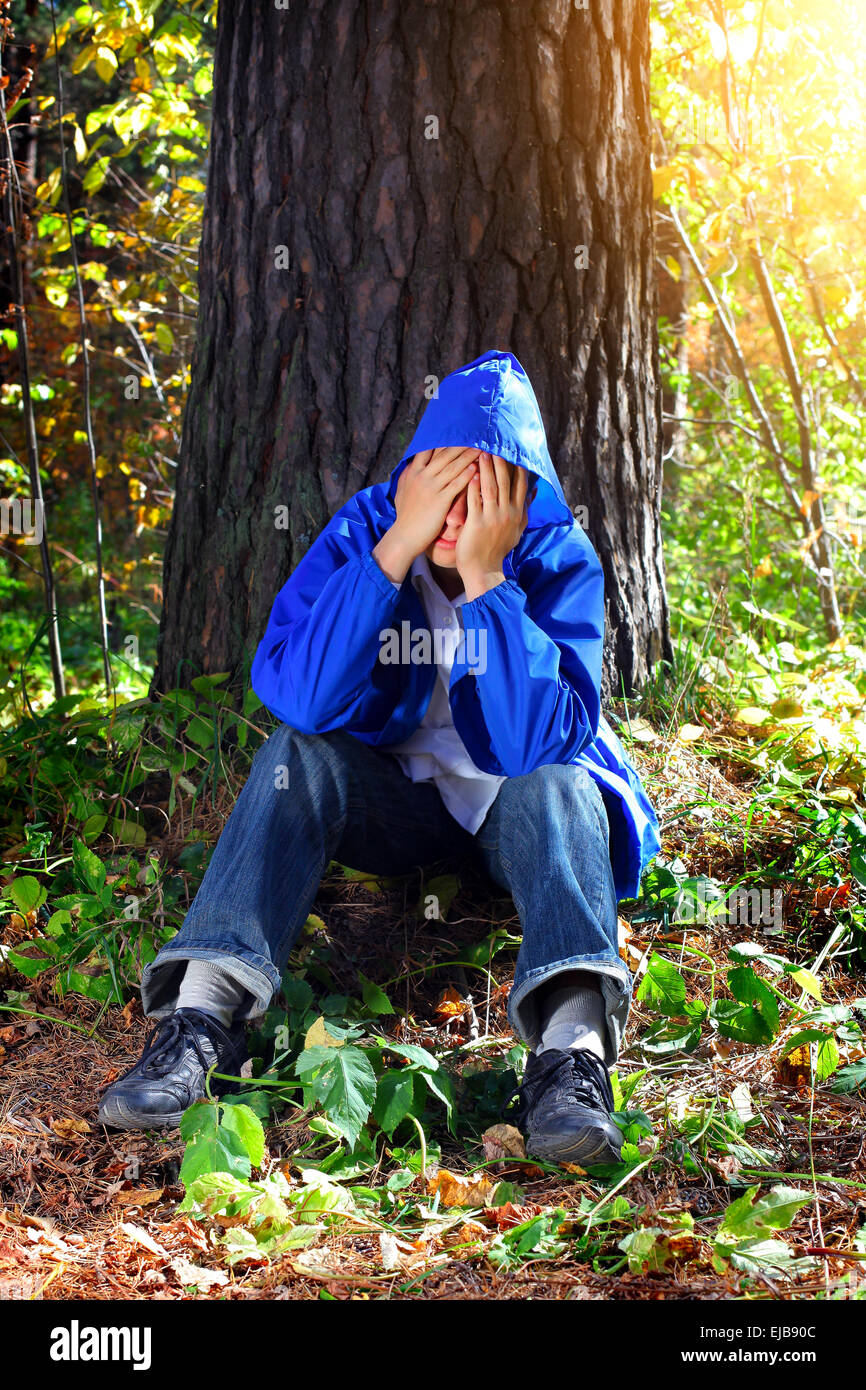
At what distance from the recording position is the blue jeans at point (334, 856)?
75.9 inches

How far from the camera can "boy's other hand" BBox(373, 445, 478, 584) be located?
2055 millimetres

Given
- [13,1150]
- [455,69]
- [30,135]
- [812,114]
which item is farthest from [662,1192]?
[30,135]

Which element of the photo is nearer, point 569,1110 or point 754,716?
point 569,1110

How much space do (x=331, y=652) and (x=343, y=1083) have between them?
2.50ft

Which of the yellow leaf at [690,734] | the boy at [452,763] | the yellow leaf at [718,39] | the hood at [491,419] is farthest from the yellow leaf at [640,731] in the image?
the yellow leaf at [718,39]

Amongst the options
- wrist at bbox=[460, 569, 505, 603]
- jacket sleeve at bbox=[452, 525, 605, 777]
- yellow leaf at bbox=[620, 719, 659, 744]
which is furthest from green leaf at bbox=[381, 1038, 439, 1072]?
yellow leaf at bbox=[620, 719, 659, 744]

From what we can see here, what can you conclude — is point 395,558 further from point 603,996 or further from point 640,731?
point 640,731

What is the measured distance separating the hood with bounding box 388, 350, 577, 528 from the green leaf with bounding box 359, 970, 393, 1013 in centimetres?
107

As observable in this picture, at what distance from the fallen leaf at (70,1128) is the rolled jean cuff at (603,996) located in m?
0.78

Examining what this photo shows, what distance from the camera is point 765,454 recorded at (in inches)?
244

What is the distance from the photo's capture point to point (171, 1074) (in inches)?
72.7

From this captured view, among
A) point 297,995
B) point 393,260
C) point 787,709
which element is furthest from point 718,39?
point 297,995

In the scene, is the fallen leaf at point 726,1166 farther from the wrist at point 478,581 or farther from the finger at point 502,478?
the finger at point 502,478
